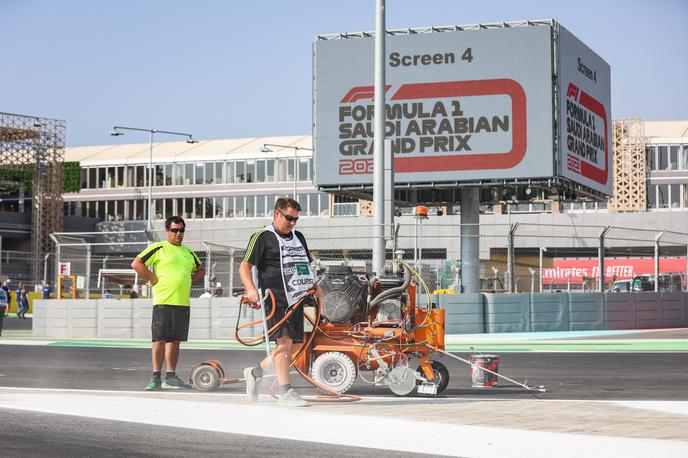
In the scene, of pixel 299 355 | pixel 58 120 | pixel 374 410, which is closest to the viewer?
pixel 374 410

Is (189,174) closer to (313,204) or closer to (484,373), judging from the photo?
(313,204)

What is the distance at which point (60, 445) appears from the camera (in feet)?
22.4

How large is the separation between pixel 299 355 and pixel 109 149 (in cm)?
7951

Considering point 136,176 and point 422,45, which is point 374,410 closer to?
point 422,45

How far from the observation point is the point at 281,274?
29.6 feet

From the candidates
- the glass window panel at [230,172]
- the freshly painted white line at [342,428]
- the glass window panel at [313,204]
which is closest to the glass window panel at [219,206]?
the glass window panel at [230,172]

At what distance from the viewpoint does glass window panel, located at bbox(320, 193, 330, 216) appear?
74188 mm

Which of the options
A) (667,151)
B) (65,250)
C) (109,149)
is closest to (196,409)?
(65,250)

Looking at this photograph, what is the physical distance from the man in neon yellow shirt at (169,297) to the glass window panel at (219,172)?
68.5m

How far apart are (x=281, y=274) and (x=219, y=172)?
70910mm

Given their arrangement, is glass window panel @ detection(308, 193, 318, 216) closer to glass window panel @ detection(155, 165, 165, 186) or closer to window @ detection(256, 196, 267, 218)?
window @ detection(256, 196, 267, 218)

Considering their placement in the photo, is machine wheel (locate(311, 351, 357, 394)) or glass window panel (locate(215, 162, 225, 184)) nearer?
machine wheel (locate(311, 351, 357, 394))

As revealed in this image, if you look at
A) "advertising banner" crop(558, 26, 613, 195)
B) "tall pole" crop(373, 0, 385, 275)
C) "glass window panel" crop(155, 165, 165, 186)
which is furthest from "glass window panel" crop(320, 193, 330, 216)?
"tall pole" crop(373, 0, 385, 275)

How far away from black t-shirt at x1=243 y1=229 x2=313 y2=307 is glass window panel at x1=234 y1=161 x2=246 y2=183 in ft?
228
